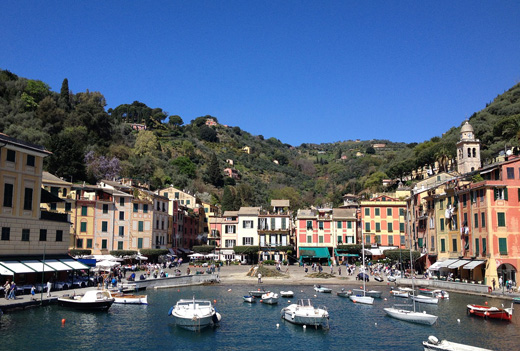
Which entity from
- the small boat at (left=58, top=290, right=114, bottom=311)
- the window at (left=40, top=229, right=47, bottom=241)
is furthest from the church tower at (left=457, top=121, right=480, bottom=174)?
the window at (left=40, top=229, right=47, bottom=241)

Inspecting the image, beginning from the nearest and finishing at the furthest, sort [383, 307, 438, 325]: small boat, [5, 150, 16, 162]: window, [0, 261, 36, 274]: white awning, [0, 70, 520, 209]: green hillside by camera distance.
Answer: [383, 307, 438, 325]: small boat, [0, 261, 36, 274]: white awning, [5, 150, 16, 162]: window, [0, 70, 520, 209]: green hillside

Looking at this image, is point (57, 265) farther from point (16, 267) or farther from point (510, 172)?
point (510, 172)

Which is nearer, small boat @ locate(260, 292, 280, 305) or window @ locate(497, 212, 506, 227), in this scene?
small boat @ locate(260, 292, 280, 305)

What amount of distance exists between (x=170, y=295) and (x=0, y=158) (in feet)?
74.8

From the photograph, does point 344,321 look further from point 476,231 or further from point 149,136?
point 149,136

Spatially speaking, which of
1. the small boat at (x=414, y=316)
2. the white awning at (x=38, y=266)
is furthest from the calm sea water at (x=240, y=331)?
the white awning at (x=38, y=266)

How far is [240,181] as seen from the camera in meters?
166

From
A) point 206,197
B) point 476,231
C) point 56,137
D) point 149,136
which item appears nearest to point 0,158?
point 56,137

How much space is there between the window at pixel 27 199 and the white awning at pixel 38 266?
5512 mm

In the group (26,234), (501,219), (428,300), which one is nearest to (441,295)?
(428,300)

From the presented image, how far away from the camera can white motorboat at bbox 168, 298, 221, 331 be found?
1335 inches

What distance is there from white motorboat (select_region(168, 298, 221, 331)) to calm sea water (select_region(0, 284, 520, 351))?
625 mm

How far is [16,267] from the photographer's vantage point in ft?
137

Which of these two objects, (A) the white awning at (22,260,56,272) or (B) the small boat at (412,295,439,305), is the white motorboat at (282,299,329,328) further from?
(A) the white awning at (22,260,56,272)
